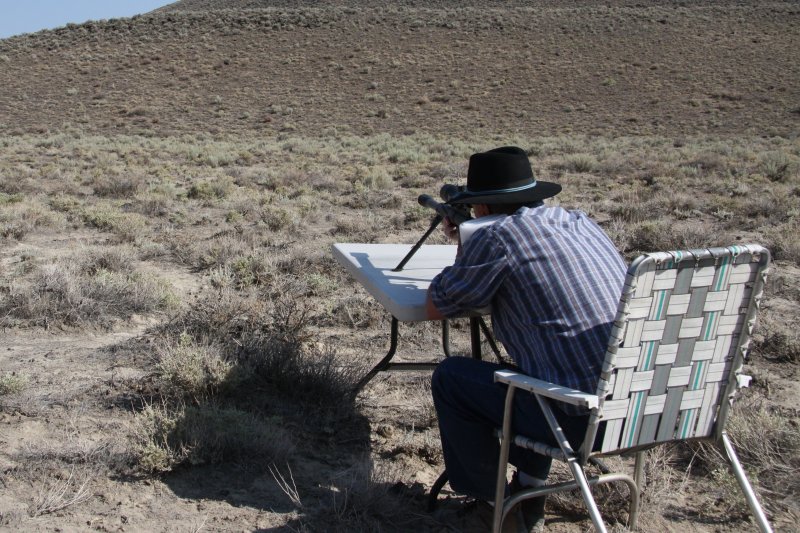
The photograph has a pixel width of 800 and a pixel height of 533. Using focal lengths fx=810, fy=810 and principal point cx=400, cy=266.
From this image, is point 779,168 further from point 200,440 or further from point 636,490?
point 200,440

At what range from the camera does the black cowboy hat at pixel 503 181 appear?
2.81 metres

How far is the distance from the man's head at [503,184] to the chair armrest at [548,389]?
62 cm

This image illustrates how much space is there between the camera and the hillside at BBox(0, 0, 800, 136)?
3534cm

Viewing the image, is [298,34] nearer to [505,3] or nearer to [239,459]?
[505,3]

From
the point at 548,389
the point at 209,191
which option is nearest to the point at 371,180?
the point at 209,191

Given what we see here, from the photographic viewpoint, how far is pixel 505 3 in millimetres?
61031

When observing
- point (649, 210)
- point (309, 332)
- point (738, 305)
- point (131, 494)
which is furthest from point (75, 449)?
point (649, 210)

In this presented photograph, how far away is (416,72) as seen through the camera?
41750mm

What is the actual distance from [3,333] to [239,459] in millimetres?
2327

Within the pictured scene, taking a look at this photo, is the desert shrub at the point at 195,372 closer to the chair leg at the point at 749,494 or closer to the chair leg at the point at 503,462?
the chair leg at the point at 503,462

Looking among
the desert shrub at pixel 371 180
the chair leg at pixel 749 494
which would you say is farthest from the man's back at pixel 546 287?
the desert shrub at pixel 371 180

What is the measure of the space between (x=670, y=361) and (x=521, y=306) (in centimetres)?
49

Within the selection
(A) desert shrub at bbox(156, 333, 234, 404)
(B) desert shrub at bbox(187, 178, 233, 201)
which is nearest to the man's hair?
(A) desert shrub at bbox(156, 333, 234, 404)

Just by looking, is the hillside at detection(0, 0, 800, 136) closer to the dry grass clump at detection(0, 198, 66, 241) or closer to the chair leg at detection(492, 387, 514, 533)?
the dry grass clump at detection(0, 198, 66, 241)
